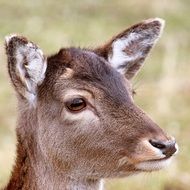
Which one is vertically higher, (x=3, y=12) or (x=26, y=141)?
(x=26, y=141)

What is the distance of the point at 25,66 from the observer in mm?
8484

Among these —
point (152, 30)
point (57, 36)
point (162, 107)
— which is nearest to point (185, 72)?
point (162, 107)

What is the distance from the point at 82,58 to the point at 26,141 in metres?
0.77

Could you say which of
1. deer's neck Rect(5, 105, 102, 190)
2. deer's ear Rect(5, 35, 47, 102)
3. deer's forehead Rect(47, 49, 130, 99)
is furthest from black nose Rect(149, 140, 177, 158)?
deer's ear Rect(5, 35, 47, 102)

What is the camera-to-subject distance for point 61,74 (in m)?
8.49

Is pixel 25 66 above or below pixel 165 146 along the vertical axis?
above

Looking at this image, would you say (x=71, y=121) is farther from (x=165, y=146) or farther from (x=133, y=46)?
(x=133, y=46)

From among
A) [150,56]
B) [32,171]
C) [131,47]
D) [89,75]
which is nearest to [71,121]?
[89,75]

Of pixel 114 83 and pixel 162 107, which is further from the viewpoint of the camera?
pixel 162 107

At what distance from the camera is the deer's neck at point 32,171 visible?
841 cm

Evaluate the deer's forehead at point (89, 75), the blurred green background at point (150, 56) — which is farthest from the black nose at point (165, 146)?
the blurred green background at point (150, 56)

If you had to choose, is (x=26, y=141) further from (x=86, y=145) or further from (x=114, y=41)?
(x=114, y=41)

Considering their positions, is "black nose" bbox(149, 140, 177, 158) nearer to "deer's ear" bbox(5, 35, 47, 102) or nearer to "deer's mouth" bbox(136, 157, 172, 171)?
"deer's mouth" bbox(136, 157, 172, 171)

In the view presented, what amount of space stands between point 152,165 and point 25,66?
51.3 inches
